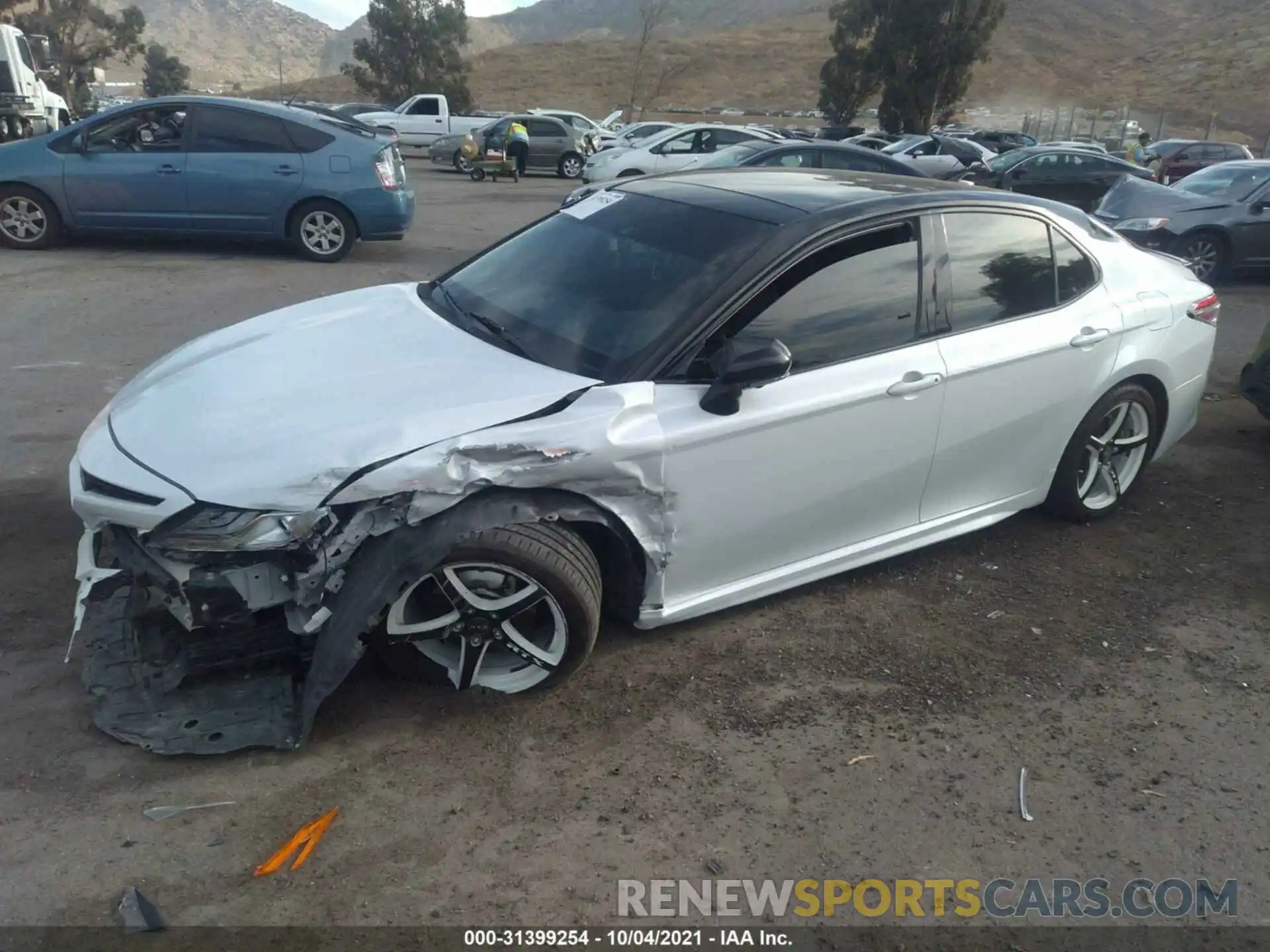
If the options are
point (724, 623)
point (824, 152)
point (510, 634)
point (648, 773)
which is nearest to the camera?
point (648, 773)

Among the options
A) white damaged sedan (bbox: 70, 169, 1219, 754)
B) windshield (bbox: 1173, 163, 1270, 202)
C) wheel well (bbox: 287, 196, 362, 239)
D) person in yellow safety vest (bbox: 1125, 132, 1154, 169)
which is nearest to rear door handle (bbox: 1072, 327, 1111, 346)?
white damaged sedan (bbox: 70, 169, 1219, 754)

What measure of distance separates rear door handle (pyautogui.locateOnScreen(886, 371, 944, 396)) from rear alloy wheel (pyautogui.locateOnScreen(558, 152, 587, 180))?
24.1 meters

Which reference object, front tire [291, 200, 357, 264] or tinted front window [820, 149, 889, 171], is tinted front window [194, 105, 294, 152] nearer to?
front tire [291, 200, 357, 264]

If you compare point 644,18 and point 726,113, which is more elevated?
point 644,18

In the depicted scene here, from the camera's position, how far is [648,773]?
315 cm

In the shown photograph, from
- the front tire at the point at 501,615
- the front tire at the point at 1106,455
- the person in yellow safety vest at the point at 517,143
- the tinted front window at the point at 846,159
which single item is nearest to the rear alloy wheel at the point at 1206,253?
the tinted front window at the point at 846,159

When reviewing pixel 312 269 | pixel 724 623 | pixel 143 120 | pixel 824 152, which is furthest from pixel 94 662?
pixel 824 152

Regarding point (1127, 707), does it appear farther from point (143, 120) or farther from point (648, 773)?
point (143, 120)

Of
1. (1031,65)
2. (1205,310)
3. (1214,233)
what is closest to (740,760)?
(1205,310)

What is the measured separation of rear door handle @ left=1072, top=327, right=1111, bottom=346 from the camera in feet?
14.5

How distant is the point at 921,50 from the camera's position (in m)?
42.1

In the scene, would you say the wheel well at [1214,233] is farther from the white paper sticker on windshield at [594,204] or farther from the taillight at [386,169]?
the white paper sticker on windshield at [594,204]

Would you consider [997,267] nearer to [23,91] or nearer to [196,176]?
[196,176]

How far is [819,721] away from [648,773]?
66 centimetres
